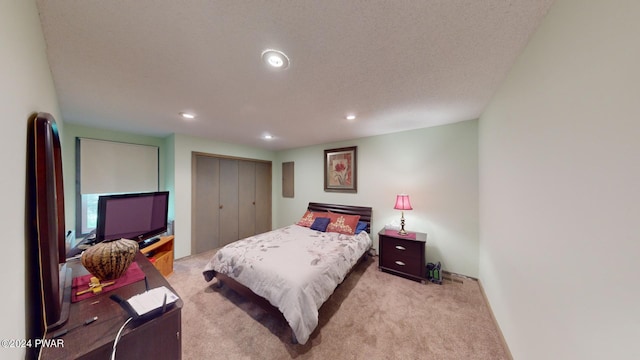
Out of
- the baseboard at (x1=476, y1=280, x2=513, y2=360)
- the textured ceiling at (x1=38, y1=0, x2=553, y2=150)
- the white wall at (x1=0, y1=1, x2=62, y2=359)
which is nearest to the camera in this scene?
the white wall at (x1=0, y1=1, x2=62, y2=359)

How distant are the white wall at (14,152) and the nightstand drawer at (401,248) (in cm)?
298

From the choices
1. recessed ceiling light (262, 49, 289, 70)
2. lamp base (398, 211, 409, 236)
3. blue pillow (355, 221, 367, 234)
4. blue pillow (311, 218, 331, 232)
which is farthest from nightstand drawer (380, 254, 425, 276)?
recessed ceiling light (262, 49, 289, 70)

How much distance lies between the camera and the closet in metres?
3.51

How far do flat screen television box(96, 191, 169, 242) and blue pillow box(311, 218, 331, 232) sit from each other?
2184 mm

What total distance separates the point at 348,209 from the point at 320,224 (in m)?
0.63

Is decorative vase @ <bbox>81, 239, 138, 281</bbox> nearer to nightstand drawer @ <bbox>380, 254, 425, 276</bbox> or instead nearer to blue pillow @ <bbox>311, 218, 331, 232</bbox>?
blue pillow @ <bbox>311, 218, 331, 232</bbox>

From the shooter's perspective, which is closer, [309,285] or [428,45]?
[428,45]

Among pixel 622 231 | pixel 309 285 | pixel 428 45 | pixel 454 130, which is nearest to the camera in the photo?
pixel 622 231

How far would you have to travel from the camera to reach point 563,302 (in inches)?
34.6

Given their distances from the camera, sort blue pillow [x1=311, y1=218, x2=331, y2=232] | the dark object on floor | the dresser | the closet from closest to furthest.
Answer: the dresser, the dark object on floor, blue pillow [x1=311, y1=218, x2=331, y2=232], the closet

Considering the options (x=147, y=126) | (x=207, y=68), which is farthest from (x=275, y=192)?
(x=207, y=68)

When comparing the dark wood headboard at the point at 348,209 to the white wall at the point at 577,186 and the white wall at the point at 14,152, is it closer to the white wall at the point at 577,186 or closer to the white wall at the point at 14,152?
the white wall at the point at 577,186

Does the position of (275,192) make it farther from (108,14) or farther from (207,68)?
(108,14)

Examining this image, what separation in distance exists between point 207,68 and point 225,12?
57cm
